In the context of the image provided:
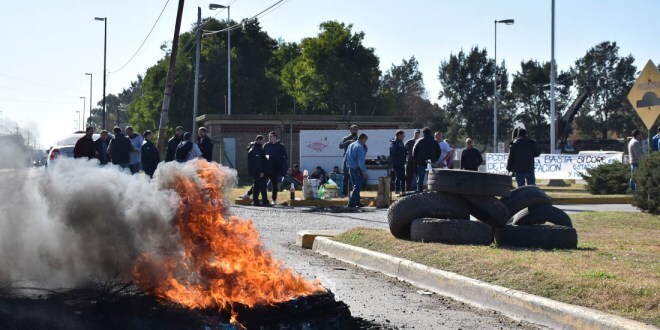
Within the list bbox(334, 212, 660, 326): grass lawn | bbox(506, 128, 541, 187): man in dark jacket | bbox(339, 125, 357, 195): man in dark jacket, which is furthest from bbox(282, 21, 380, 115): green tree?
bbox(334, 212, 660, 326): grass lawn

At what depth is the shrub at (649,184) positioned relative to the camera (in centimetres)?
1694

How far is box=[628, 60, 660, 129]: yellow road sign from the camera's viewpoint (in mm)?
19500

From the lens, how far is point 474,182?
1152cm

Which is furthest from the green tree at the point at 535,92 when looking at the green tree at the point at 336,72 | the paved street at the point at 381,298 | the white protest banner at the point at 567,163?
the paved street at the point at 381,298

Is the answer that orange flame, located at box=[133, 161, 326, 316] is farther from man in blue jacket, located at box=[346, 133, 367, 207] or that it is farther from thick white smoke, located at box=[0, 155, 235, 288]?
man in blue jacket, located at box=[346, 133, 367, 207]

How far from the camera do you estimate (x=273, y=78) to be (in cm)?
7600

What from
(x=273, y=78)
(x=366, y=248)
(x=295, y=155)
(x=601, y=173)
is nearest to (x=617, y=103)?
(x=273, y=78)

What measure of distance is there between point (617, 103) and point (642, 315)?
279ft

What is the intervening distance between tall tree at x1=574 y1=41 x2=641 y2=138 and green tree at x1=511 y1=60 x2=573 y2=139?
275 cm

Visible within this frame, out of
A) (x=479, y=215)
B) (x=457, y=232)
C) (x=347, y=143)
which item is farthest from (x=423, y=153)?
(x=457, y=232)

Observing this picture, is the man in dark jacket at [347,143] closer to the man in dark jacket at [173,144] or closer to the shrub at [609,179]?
the man in dark jacket at [173,144]

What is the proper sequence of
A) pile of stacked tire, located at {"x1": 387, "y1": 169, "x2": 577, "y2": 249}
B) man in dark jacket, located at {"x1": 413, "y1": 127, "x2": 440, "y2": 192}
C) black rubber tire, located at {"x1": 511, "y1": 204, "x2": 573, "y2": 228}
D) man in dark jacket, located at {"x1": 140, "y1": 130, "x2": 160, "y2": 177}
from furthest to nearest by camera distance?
man in dark jacket, located at {"x1": 413, "y1": 127, "x2": 440, "y2": 192} → man in dark jacket, located at {"x1": 140, "y1": 130, "x2": 160, "y2": 177} → black rubber tire, located at {"x1": 511, "y1": 204, "x2": 573, "y2": 228} → pile of stacked tire, located at {"x1": 387, "y1": 169, "x2": 577, "y2": 249}

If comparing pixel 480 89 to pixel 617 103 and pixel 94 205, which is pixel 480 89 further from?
pixel 94 205

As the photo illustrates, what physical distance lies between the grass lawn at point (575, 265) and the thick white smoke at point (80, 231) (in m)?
3.68
